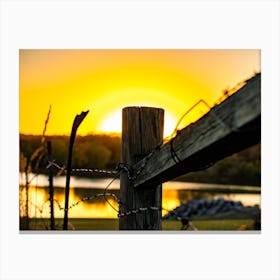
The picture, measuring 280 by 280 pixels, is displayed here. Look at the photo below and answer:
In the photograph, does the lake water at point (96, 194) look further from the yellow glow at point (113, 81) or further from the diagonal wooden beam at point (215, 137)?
the diagonal wooden beam at point (215, 137)

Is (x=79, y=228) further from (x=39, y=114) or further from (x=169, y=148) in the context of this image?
(x=169, y=148)

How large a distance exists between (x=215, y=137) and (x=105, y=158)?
4.77 ft

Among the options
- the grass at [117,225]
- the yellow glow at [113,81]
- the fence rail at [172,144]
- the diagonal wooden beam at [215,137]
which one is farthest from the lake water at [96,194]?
the diagonal wooden beam at [215,137]

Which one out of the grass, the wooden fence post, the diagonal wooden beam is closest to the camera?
the diagonal wooden beam

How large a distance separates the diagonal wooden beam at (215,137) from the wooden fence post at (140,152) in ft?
0.49

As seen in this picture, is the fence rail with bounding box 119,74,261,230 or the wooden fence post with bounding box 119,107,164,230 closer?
the fence rail with bounding box 119,74,261,230

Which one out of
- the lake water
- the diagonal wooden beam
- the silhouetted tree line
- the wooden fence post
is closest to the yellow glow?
the silhouetted tree line

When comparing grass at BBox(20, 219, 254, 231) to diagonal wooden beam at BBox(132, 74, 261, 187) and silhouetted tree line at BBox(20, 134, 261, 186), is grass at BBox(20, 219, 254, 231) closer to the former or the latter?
silhouetted tree line at BBox(20, 134, 261, 186)

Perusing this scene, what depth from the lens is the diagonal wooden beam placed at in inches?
47.6

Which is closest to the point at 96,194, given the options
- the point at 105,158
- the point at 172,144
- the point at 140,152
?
the point at 105,158

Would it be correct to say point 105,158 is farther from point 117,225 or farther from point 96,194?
point 117,225

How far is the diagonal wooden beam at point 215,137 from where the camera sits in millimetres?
1208

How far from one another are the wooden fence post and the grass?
70 centimetres
